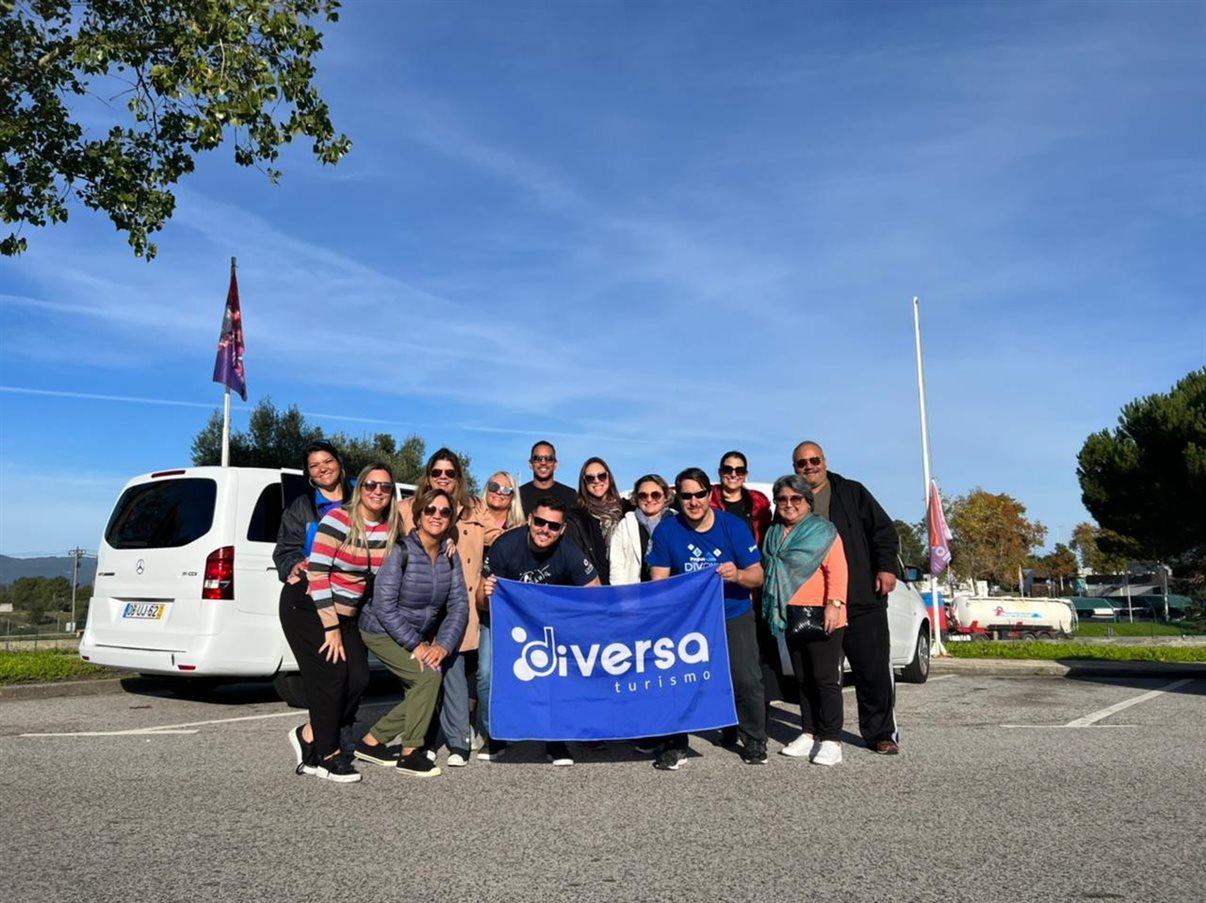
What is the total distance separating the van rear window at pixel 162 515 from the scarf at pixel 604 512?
3458 mm

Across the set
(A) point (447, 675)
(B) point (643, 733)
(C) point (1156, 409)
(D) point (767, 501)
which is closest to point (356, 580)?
(A) point (447, 675)

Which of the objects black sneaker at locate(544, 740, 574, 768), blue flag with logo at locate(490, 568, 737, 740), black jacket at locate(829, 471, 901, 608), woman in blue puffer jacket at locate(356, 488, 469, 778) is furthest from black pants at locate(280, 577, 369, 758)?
black jacket at locate(829, 471, 901, 608)

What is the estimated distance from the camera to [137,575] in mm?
8812

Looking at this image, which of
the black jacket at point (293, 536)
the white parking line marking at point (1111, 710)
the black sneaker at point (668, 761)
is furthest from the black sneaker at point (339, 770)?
the white parking line marking at point (1111, 710)

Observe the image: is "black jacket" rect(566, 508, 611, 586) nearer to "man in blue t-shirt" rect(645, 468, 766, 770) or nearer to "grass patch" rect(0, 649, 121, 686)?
"man in blue t-shirt" rect(645, 468, 766, 770)

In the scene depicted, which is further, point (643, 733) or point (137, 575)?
point (137, 575)

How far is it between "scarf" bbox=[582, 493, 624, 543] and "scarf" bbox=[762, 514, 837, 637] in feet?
4.09

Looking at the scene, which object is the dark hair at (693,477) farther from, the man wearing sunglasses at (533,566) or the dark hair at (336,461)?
the dark hair at (336,461)

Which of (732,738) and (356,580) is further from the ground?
(356,580)

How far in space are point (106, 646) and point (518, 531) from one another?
455 centimetres

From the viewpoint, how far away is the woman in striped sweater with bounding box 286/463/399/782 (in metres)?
5.73

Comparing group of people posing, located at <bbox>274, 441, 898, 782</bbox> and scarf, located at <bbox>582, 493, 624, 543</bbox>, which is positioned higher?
scarf, located at <bbox>582, 493, 624, 543</bbox>

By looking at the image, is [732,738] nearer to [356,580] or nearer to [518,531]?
[518,531]

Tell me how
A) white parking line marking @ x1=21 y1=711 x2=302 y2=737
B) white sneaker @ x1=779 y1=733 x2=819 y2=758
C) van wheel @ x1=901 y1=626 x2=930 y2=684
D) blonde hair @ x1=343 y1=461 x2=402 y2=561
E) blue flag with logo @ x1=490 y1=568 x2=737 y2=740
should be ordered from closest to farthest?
blonde hair @ x1=343 y1=461 x2=402 y2=561, blue flag with logo @ x1=490 y1=568 x2=737 y2=740, white sneaker @ x1=779 y1=733 x2=819 y2=758, white parking line marking @ x1=21 y1=711 x2=302 y2=737, van wheel @ x1=901 y1=626 x2=930 y2=684
